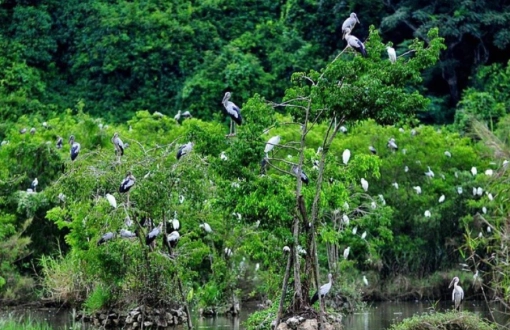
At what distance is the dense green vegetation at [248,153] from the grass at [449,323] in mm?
927

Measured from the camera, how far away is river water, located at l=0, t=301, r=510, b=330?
2117 cm

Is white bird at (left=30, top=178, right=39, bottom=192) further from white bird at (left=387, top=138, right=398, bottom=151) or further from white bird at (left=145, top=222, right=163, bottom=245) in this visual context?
white bird at (left=387, top=138, right=398, bottom=151)

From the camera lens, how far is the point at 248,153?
1608 centimetres

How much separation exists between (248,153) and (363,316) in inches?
345

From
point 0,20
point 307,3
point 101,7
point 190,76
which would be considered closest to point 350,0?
point 307,3

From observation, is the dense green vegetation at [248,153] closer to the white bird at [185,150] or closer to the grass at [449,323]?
the white bird at [185,150]

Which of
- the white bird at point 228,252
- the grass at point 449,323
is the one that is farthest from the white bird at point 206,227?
the grass at point 449,323

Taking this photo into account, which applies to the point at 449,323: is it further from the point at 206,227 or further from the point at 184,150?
the point at 206,227

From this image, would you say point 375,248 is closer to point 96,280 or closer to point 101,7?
point 96,280

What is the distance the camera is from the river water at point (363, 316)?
69.5 feet

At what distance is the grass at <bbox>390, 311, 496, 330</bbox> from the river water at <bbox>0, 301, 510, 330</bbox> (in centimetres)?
362

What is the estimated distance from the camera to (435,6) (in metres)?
37.4

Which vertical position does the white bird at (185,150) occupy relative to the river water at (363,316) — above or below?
above

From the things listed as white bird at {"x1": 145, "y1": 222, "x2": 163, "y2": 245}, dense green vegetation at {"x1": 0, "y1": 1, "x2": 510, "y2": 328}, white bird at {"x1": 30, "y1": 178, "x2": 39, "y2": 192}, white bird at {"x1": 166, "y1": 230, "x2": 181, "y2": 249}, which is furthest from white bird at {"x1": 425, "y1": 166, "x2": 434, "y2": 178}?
white bird at {"x1": 145, "y1": 222, "x2": 163, "y2": 245}
